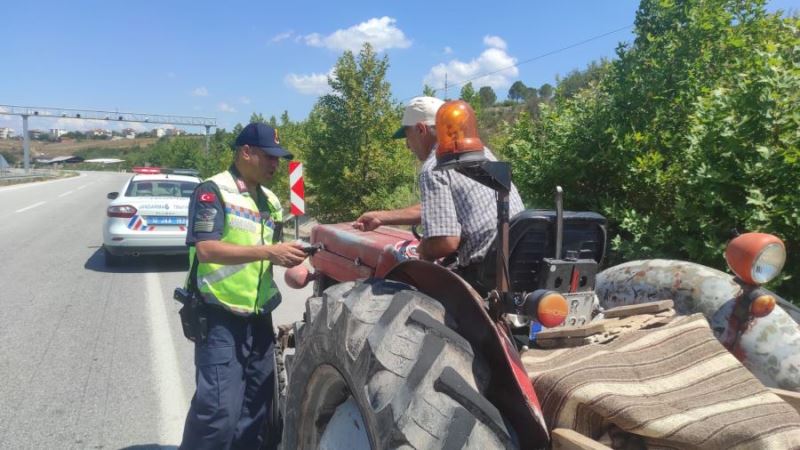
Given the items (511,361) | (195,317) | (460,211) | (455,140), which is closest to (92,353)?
(195,317)

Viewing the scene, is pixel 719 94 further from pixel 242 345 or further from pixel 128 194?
pixel 128 194

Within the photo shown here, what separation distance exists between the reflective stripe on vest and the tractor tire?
0.81 meters

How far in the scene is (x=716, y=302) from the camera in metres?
2.48

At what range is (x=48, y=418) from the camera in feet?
13.6

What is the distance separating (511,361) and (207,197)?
186cm

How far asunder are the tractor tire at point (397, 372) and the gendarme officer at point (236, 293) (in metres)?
0.76

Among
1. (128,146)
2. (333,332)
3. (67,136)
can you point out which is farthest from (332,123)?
(67,136)

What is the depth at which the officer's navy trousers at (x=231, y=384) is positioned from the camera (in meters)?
2.89

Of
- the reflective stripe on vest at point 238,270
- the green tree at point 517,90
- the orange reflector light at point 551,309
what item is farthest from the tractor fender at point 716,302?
the green tree at point 517,90

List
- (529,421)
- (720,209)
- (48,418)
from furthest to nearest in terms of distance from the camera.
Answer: (720,209) → (48,418) → (529,421)

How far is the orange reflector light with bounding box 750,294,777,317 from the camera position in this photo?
2.11m

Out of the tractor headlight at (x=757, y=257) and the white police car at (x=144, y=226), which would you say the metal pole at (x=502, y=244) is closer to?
the tractor headlight at (x=757, y=257)

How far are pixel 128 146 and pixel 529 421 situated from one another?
164 meters

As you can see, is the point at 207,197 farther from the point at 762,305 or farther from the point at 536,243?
the point at 762,305
